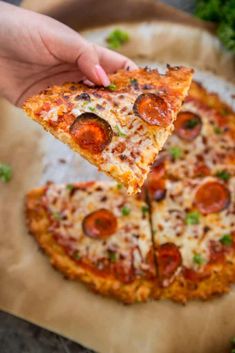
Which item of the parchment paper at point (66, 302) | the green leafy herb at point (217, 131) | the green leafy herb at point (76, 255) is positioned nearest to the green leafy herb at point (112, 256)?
the green leafy herb at point (76, 255)

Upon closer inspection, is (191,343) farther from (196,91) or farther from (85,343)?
(196,91)

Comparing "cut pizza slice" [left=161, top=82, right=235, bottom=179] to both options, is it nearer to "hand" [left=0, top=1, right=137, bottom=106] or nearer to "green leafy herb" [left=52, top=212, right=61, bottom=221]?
"hand" [left=0, top=1, right=137, bottom=106]

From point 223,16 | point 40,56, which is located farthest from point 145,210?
point 223,16

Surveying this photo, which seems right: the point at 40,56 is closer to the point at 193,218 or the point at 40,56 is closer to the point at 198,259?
the point at 193,218

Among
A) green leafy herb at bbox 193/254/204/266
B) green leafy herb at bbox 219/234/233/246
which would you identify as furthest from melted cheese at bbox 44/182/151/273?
green leafy herb at bbox 219/234/233/246

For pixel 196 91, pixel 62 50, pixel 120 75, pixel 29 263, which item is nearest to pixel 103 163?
pixel 120 75

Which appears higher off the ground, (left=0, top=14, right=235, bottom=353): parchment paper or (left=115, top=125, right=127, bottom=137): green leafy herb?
(left=115, top=125, right=127, bottom=137): green leafy herb

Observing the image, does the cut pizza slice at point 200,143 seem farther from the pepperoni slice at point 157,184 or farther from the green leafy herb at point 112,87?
the green leafy herb at point 112,87

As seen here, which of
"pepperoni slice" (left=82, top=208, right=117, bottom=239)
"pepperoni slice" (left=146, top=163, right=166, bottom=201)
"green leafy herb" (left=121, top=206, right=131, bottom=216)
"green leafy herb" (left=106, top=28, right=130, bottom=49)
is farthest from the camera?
"green leafy herb" (left=106, top=28, right=130, bottom=49)
